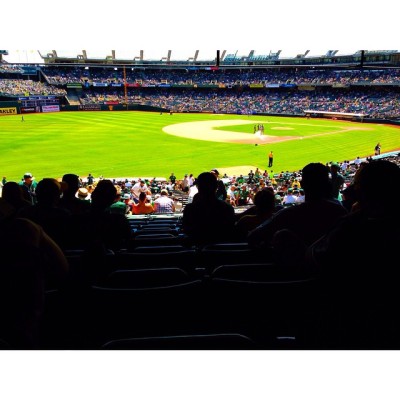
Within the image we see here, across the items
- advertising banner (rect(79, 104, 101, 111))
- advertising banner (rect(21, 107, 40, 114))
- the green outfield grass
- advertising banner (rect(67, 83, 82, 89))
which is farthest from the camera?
advertising banner (rect(67, 83, 82, 89))

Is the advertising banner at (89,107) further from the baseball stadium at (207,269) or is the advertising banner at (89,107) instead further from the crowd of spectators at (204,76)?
the baseball stadium at (207,269)

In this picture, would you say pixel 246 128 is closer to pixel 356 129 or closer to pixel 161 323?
pixel 356 129

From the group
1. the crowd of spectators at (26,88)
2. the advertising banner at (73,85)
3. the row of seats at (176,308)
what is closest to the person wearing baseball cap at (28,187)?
the row of seats at (176,308)

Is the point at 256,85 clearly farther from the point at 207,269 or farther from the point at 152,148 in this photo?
the point at 207,269

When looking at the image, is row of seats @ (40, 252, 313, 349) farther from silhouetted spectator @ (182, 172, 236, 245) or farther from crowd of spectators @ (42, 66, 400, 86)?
crowd of spectators @ (42, 66, 400, 86)

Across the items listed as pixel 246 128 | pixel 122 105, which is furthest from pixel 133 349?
pixel 122 105

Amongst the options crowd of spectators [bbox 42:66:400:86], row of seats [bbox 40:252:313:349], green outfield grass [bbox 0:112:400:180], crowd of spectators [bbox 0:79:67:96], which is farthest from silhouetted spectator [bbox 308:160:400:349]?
crowd of spectators [bbox 42:66:400:86]

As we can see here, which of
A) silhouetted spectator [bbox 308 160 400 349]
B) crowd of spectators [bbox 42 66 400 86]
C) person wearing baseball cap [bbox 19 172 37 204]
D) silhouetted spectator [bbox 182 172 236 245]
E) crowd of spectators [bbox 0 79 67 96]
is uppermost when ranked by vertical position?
crowd of spectators [bbox 42 66 400 86]

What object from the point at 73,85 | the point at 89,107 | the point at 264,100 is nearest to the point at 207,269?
the point at 89,107

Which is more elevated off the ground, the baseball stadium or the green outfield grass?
the baseball stadium

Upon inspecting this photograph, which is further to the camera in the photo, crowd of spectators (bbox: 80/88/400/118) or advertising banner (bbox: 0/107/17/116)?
crowd of spectators (bbox: 80/88/400/118)

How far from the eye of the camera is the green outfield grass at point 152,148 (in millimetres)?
27000

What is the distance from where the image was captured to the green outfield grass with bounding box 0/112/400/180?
1063 inches

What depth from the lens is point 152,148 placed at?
34.0 metres
